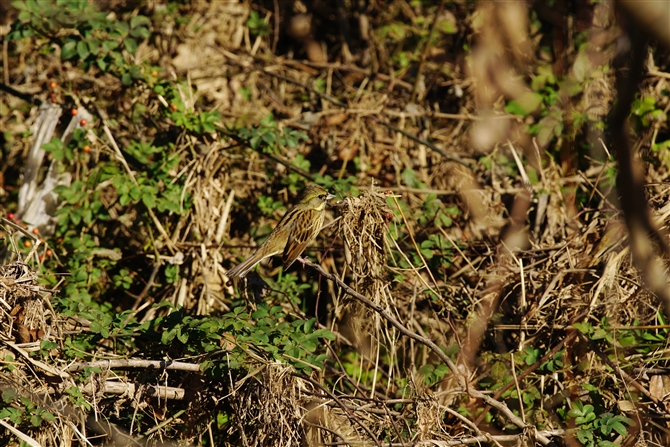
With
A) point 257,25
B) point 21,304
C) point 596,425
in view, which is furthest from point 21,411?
point 257,25

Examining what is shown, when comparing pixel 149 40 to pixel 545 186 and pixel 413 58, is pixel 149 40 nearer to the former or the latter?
pixel 413 58

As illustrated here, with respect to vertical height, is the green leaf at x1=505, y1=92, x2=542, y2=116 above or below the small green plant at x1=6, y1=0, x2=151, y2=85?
below

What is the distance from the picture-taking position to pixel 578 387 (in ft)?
16.5

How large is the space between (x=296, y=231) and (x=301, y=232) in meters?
0.05

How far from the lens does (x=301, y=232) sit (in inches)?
226

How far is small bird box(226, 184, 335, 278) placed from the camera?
562 cm

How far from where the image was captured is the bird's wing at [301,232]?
5613mm

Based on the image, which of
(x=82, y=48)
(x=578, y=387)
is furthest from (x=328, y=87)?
(x=578, y=387)

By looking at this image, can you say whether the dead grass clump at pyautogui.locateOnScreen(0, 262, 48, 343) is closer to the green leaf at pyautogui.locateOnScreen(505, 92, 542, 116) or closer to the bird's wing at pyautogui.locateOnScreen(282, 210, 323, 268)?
the bird's wing at pyautogui.locateOnScreen(282, 210, 323, 268)

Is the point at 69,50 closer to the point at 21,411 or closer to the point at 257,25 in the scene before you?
the point at 257,25

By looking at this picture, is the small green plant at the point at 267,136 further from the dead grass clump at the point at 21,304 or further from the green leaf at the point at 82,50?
the dead grass clump at the point at 21,304

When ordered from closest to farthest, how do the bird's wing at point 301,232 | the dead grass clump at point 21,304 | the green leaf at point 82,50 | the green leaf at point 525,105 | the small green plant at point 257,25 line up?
the dead grass clump at point 21,304 → the bird's wing at point 301,232 → the green leaf at point 82,50 → the green leaf at point 525,105 → the small green plant at point 257,25

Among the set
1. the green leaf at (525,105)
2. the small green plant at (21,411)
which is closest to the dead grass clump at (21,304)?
the small green plant at (21,411)

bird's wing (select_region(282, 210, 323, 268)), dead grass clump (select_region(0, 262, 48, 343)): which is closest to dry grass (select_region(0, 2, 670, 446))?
dead grass clump (select_region(0, 262, 48, 343))
